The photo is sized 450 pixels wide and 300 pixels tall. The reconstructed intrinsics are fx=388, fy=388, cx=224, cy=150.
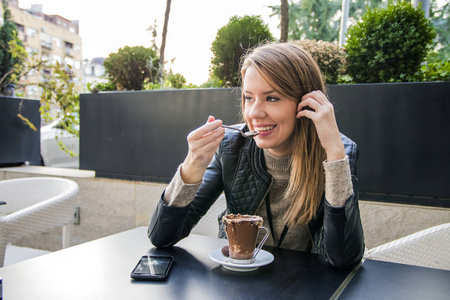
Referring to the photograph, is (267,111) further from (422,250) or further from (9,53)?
(9,53)

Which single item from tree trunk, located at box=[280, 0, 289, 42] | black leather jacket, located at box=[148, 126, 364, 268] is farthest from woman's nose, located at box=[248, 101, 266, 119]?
tree trunk, located at box=[280, 0, 289, 42]

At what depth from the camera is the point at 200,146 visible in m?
1.38

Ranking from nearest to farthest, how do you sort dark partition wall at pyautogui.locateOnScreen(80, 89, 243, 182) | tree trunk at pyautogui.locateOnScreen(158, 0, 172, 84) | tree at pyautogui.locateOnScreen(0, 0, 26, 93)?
dark partition wall at pyautogui.locateOnScreen(80, 89, 243, 182) → tree trunk at pyautogui.locateOnScreen(158, 0, 172, 84) → tree at pyautogui.locateOnScreen(0, 0, 26, 93)

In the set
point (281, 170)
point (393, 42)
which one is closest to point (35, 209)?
point (281, 170)

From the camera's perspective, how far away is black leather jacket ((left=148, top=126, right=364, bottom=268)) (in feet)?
4.30

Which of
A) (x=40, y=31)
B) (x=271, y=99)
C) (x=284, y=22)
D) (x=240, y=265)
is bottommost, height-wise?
(x=240, y=265)

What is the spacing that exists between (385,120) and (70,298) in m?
2.15

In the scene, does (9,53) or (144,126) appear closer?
(144,126)

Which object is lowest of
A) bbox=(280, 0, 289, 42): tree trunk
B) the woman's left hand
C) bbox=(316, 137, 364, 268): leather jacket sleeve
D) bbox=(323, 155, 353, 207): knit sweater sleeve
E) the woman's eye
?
bbox=(316, 137, 364, 268): leather jacket sleeve

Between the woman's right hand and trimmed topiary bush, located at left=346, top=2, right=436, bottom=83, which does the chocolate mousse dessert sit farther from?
trimmed topiary bush, located at left=346, top=2, right=436, bottom=83

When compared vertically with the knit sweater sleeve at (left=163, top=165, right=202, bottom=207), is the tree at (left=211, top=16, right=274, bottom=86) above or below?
above

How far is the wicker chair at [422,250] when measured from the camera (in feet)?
4.79

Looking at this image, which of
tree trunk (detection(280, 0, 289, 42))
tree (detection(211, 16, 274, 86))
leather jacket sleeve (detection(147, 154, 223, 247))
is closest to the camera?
leather jacket sleeve (detection(147, 154, 223, 247))

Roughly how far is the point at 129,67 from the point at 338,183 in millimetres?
2979
